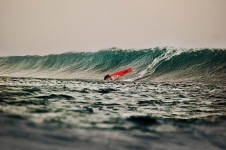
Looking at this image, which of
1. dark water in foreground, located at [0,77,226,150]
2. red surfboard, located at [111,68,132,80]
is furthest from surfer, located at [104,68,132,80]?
dark water in foreground, located at [0,77,226,150]

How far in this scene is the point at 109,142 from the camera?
3.25 metres

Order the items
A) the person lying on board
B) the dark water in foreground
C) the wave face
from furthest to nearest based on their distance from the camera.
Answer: the person lying on board, the wave face, the dark water in foreground

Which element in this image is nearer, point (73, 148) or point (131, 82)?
point (73, 148)

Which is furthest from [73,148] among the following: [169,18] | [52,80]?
[169,18]

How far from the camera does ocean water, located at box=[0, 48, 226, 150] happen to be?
3133 millimetres

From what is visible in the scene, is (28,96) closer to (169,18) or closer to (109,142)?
(109,142)

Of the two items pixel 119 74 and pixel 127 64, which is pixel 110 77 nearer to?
pixel 119 74

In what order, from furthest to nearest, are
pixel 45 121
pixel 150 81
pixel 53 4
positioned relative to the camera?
pixel 150 81 < pixel 53 4 < pixel 45 121

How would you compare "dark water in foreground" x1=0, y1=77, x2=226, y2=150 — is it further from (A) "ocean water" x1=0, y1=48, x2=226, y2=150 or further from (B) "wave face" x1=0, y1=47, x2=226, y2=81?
(B) "wave face" x1=0, y1=47, x2=226, y2=81

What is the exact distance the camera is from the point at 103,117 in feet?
11.2

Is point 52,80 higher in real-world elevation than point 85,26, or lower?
lower

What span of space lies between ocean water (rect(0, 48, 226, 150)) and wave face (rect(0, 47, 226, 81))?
0.01 metres

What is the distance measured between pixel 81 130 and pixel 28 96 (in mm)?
770

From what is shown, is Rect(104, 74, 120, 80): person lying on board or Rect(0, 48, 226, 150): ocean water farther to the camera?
Rect(104, 74, 120, 80): person lying on board
